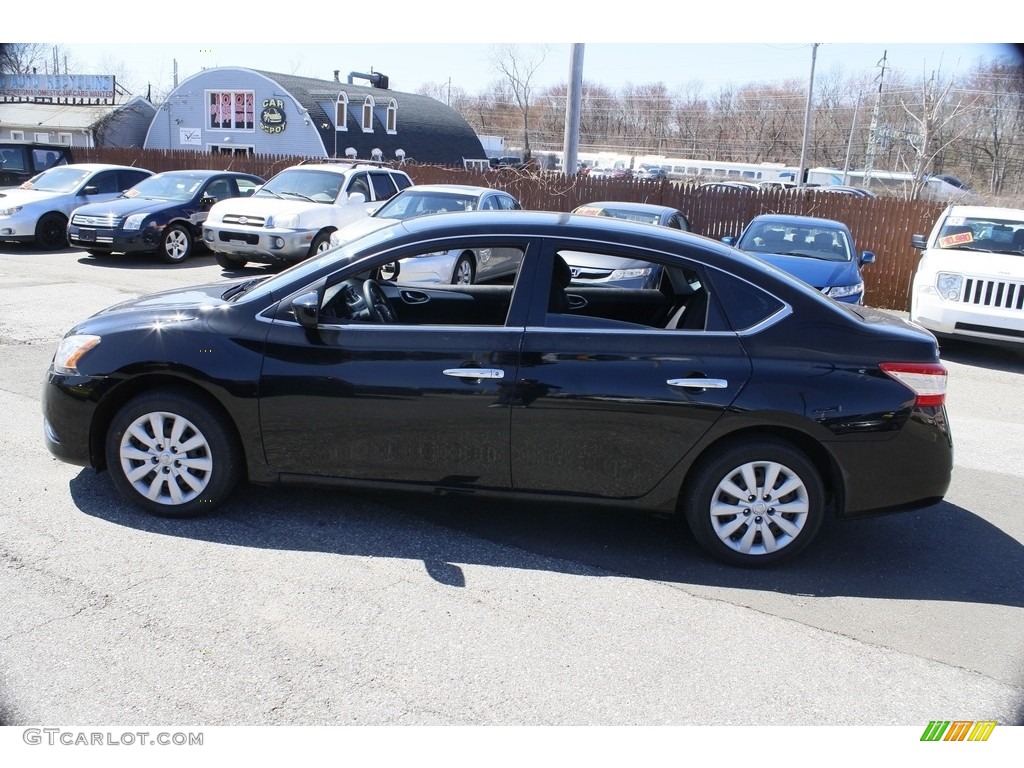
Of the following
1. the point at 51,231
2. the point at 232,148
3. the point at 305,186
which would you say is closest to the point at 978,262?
the point at 305,186

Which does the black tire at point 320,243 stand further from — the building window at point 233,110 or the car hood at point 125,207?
the building window at point 233,110

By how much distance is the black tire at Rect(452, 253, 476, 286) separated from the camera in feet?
20.6

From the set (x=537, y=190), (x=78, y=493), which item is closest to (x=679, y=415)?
(x=78, y=493)

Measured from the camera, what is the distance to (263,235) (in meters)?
13.6

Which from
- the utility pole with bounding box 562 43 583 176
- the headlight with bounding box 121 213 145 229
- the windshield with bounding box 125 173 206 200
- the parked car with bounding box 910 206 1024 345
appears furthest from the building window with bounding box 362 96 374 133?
the parked car with bounding box 910 206 1024 345

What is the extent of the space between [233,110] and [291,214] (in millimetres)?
32616

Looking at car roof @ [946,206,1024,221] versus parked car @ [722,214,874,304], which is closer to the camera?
parked car @ [722,214,874,304]

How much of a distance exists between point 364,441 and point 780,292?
228 centimetres

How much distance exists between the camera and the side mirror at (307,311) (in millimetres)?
4328

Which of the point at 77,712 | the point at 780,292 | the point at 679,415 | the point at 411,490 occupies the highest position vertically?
the point at 780,292

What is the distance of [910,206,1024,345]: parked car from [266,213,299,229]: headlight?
9300 millimetres

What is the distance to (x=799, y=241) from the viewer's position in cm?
1162

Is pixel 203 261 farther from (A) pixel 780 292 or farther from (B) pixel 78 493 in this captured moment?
(A) pixel 780 292

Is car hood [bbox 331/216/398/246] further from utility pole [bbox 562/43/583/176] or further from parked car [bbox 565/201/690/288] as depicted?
utility pole [bbox 562/43/583/176]
